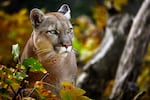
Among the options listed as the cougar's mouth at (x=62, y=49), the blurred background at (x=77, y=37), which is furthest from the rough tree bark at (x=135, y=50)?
the cougar's mouth at (x=62, y=49)

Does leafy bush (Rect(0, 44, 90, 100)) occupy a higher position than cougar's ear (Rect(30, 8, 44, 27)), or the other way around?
cougar's ear (Rect(30, 8, 44, 27))

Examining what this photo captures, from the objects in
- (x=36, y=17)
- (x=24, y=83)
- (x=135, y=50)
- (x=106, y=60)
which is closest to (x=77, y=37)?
(x=106, y=60)

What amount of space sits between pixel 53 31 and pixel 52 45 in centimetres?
11

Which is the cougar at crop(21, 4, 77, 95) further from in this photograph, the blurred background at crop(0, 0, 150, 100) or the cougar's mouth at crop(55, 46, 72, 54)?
the blurred background at crop(0, 0, 150, 100)

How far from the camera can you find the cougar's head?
4074 millimetres

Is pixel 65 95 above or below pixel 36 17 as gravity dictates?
below

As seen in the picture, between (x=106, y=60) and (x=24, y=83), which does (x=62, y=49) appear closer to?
(x=24, y=83)

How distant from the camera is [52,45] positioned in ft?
13.5

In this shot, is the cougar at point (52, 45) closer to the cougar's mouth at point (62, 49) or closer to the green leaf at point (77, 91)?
the cougar's mouth at point (62, 49)

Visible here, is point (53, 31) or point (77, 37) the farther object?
point (77, 37)

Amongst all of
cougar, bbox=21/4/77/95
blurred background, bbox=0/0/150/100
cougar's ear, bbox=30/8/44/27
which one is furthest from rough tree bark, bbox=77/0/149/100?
cougar's ear, bbox=30/8/44/27

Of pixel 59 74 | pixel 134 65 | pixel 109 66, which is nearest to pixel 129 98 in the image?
pixel 134 65

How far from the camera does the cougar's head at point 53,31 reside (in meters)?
4.07

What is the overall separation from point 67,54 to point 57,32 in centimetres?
22
